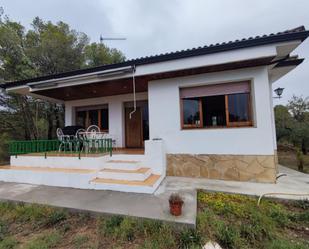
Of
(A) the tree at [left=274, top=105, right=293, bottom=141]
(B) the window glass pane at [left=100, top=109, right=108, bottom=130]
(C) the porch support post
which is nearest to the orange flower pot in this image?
(B) the window glass pane at [left=100, top=109, right=108, bottom=130]

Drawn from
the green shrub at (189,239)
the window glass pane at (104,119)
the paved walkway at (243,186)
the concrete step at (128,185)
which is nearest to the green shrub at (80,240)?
the green shrub at (189,239)

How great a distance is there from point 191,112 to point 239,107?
152cm

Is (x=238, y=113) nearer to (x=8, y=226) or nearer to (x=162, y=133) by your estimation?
(x=162, y=133)

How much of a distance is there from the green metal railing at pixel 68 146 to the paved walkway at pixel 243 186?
7.96 ft

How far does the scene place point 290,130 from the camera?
13859 millimetres

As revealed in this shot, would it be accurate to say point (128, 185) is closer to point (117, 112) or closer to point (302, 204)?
point (302, 204)

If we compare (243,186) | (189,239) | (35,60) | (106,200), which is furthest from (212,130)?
(35,60)

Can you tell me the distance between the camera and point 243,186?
462 centimetres

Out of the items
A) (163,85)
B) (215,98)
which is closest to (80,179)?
(163,85)

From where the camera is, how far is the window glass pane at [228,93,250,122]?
17.7 ft

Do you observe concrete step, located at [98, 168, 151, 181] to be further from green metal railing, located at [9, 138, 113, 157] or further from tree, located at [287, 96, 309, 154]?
tree, located at [287, 96, 309, 154]

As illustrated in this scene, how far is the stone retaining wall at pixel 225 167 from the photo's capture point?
4941 mm

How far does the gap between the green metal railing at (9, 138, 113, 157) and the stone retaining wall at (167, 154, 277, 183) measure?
235cm

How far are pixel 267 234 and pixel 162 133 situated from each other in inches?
153
